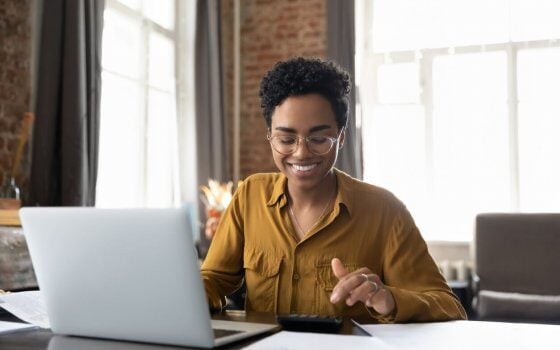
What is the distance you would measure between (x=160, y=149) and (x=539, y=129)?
2920 mm

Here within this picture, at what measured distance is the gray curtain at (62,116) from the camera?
10.0 ft

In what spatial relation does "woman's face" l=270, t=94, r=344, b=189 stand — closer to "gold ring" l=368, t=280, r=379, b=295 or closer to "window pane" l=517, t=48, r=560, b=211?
"gold ring" l=368, t=280, r=379, b=295

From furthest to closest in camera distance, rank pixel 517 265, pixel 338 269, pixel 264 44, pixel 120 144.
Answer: pixel 264 44 → pixel 120 144 → pixel 517 265 → pixel 338 269

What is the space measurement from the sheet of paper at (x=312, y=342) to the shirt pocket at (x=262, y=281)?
1.54 ft

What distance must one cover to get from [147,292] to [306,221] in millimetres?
709

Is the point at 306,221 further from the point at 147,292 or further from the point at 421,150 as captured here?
the point at 421,150

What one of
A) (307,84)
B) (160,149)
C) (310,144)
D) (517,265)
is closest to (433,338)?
(310,144)

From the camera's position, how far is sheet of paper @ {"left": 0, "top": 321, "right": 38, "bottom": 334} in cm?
117

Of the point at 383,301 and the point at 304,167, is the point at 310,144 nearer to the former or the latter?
the point at 304,167

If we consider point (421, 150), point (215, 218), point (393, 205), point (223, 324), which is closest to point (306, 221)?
point (393, 205)

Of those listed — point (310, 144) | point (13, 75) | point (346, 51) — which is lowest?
point (310, 144)

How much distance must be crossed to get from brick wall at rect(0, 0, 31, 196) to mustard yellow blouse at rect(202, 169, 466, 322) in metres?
1.75

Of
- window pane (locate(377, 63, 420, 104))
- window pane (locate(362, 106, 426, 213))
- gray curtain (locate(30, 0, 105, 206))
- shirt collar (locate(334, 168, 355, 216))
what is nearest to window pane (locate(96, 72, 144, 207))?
gray curtain (locate(30, 0, 105, 206))

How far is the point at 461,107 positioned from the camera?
16.3 feet
